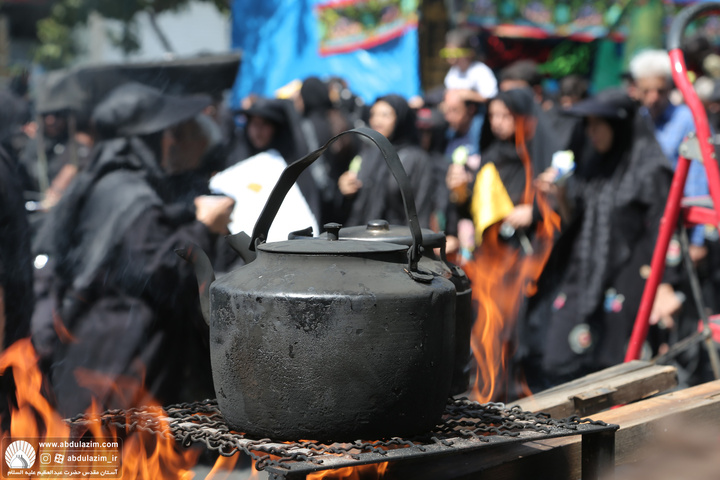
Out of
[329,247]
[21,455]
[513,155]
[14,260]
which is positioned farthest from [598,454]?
[513,155]

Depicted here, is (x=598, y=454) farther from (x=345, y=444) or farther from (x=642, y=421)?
(x=345, y=444)

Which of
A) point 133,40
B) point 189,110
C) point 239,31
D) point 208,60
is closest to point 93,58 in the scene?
point 133,40

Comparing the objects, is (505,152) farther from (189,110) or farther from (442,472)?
(442,472)

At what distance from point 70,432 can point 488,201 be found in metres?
3.91

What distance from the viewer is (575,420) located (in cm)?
233

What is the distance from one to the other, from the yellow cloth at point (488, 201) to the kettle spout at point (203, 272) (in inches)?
142

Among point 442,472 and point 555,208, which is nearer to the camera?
point 442,472

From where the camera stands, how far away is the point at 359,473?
2.27 m

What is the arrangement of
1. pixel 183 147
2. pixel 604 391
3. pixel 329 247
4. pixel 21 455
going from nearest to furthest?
pixel 329 247
pixel 21 455
pixel 604 391
pixel 183 147

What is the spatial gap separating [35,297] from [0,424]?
0.74 metres

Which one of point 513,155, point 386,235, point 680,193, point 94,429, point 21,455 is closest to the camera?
point 94,429

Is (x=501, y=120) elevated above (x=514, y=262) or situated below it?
above

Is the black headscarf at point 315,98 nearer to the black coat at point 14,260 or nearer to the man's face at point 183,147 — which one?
the man's face at point 183,147

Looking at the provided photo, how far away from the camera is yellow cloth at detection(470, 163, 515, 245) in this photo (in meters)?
5.86
